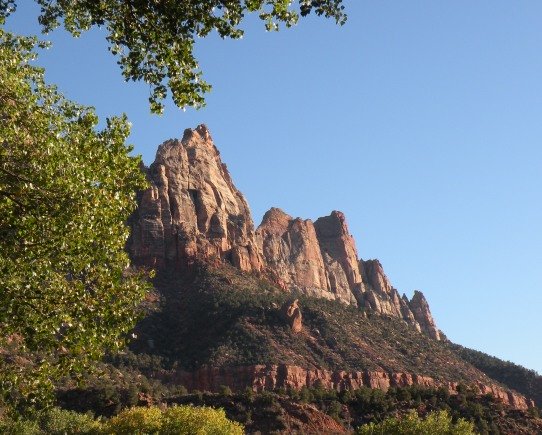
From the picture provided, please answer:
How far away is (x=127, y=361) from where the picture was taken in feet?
327

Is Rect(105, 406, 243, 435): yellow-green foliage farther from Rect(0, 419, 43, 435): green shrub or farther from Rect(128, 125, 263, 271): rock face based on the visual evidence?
Rect(128, 125, 263, 271): rock face

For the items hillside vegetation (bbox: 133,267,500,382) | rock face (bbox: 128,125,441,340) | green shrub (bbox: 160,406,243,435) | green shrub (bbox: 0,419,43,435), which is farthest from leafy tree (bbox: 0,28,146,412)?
rock face (bbox: 128,125,441,340)

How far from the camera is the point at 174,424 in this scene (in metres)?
48.8

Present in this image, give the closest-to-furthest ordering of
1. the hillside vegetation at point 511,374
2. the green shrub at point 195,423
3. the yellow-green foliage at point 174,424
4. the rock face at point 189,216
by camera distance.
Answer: the green shrub at point 195,423 < the yellow-green foliage at point 174,424 < the hillside vegetation at point 511,374 < the rock face at point 189,216

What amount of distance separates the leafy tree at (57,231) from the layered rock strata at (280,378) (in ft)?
259

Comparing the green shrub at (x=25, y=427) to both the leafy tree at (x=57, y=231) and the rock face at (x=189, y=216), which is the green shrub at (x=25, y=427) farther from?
the rock face at (x=189, y=216)

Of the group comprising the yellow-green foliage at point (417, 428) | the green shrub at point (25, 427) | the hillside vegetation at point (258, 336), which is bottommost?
the yellow-green foliage at point (417, 428)

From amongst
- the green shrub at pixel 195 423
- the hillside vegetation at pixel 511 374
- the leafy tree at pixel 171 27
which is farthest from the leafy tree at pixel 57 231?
the hillside vegetation at pixel 511 374

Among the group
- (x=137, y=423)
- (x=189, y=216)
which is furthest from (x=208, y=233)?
(x=137, y=423)

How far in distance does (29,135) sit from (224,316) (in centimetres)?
9478

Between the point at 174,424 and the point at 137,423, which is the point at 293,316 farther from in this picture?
the point at 174,424

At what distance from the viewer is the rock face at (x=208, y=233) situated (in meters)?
138

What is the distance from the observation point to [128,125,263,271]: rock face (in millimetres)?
137125

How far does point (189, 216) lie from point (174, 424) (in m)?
102
